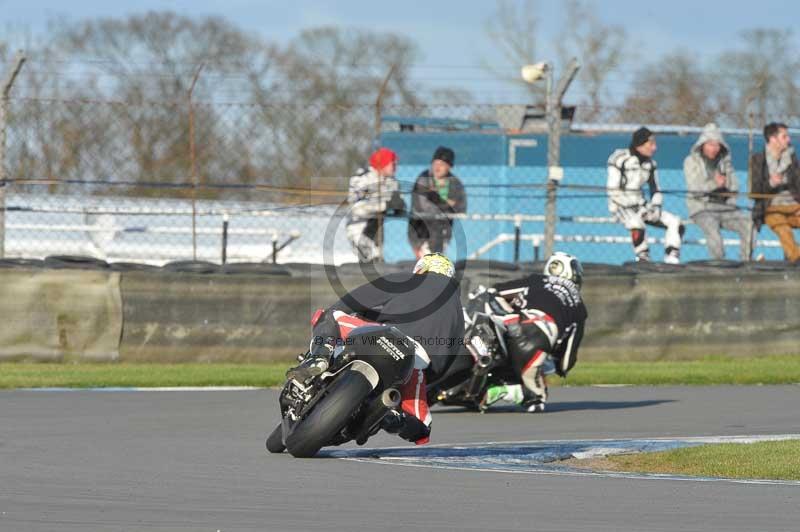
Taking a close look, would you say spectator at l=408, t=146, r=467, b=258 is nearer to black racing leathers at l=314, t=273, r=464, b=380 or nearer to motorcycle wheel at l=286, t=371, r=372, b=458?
black racing leathers at l=314, t=273, r=464, b=380

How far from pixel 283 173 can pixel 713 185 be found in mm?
5026

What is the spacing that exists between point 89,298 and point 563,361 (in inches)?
200

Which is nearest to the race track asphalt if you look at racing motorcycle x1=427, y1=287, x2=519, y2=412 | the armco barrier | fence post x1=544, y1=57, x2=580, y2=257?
racing motorcycle x1=427, y1=287, x2=519, y2=412

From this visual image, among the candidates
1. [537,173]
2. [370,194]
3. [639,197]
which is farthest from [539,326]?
[537,173]

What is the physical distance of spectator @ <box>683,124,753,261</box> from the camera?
1777cm

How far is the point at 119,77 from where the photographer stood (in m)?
17.6

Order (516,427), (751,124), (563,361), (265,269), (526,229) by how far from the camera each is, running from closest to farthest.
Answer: (516,427) < (563,361) < (265,269) < (751,124) < (526,229)

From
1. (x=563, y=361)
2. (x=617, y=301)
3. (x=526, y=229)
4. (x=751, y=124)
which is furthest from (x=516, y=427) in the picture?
(x=526, y=229)

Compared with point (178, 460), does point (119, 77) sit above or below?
above

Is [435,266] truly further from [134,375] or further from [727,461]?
[134,375]

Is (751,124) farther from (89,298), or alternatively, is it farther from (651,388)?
(89,298)

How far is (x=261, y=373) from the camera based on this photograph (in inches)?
576

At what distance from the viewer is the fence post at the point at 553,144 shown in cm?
1659

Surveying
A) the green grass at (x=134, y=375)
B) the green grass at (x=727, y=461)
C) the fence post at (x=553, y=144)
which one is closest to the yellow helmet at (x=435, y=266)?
the green grass at (x=727, y=461)
